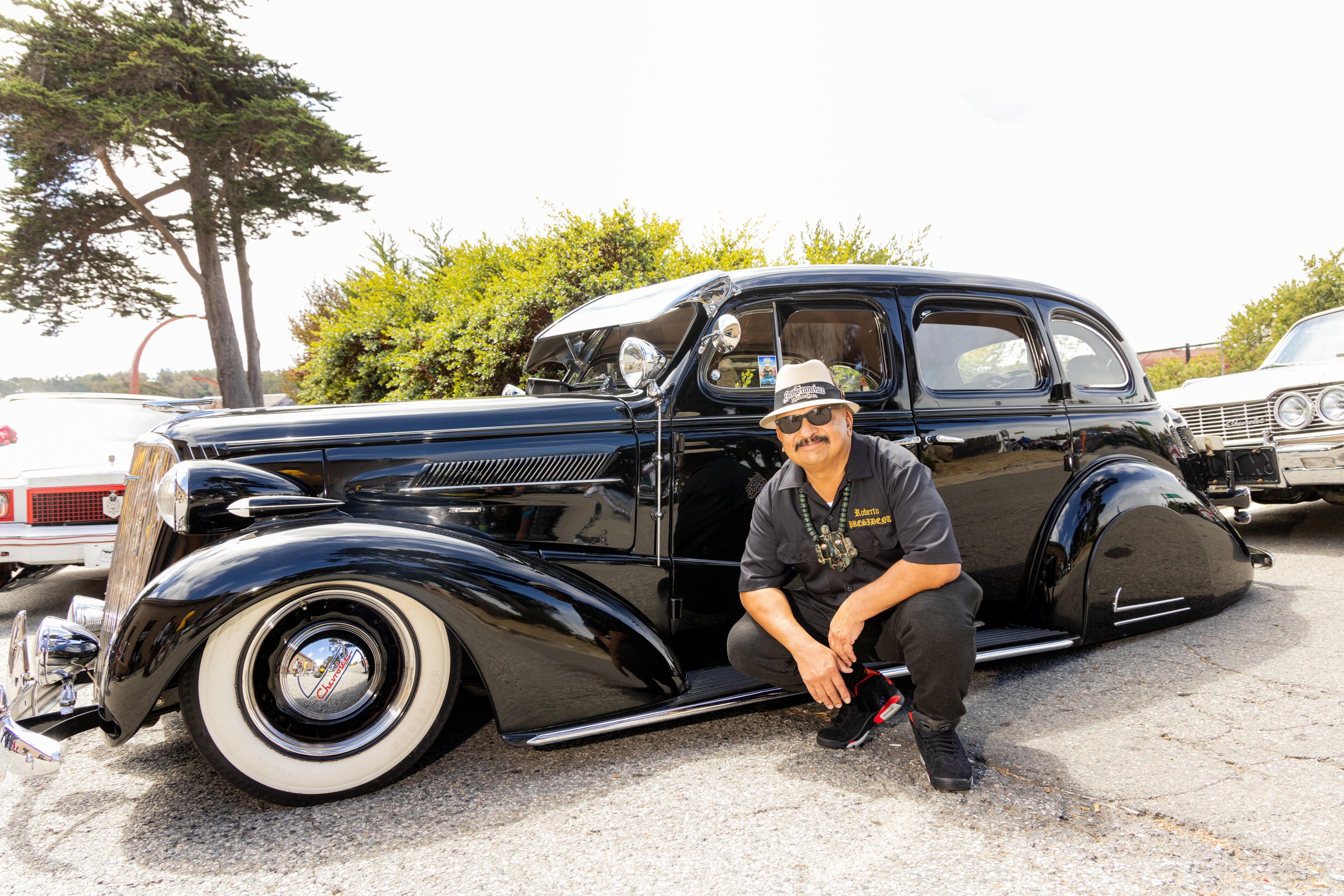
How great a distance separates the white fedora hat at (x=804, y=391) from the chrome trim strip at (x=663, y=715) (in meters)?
0.88

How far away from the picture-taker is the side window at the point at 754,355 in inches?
120

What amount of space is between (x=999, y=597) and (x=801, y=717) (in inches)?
44.2

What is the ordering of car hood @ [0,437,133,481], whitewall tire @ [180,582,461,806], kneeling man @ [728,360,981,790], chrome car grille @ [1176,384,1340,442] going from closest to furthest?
whitewall tire @ [180,582,461,806], kneeling man @ [728,360,981,790], car hood @ [0,437,133,481], chrome car grille @ [1176,384,1340,442]

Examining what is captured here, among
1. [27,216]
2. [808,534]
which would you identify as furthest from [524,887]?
[27,216]

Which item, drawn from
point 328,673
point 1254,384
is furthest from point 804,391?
point 1254,384

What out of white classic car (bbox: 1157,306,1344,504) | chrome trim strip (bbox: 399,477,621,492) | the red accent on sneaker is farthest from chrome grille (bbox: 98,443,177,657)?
white classic car (bbox: 1157,306,1344,504)

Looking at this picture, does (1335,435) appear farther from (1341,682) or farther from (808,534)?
(808,534)

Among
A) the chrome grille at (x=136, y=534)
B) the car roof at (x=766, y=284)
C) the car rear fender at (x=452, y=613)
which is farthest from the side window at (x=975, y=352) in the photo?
the chrome grille at (x=136, y=534)

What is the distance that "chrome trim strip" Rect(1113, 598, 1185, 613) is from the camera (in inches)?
135

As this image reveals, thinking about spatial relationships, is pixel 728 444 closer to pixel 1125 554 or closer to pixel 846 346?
pixel 846 346

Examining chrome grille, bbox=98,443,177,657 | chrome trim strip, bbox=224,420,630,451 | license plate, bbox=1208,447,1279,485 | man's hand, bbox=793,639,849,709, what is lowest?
man's hand, bbox=793,639,849,709

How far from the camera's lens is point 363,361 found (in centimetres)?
1130

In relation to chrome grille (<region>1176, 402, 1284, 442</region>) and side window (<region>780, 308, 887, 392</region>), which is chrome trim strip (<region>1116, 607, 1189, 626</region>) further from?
chrome grille (<region>1176, 402, 1284, 442</region>)

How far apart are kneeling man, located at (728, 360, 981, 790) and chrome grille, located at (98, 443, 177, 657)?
6.40 ft
